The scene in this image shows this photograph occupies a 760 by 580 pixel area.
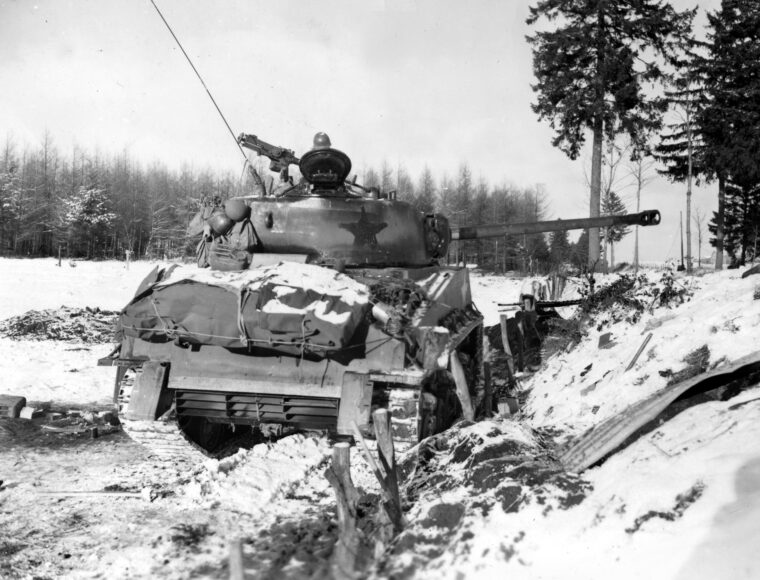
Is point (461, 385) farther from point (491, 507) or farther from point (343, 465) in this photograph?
point (343, 465)

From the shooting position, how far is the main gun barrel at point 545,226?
344 inches

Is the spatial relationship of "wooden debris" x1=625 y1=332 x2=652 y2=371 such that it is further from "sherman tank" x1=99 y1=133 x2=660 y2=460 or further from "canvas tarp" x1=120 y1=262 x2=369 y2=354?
"canvas tarp" x1=120 y1=262 x2=369 y2=354

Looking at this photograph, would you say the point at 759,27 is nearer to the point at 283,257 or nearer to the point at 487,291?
the point at 487,291

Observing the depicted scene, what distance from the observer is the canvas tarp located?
430cm

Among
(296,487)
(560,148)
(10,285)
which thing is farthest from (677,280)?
(10,285)

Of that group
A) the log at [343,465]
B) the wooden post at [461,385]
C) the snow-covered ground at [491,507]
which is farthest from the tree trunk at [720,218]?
the log at [343,465]

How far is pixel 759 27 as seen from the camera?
23.2 meters

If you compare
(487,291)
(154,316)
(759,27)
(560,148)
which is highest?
(759,27)

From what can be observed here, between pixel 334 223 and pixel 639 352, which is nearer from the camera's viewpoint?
pixel 334 223

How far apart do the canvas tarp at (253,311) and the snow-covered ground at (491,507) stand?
4.09ft

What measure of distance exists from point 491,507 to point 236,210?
3.98m

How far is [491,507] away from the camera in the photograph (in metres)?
3.63

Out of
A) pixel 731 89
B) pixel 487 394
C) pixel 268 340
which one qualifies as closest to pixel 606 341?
pixel 487 394

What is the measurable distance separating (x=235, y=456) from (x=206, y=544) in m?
1.74
